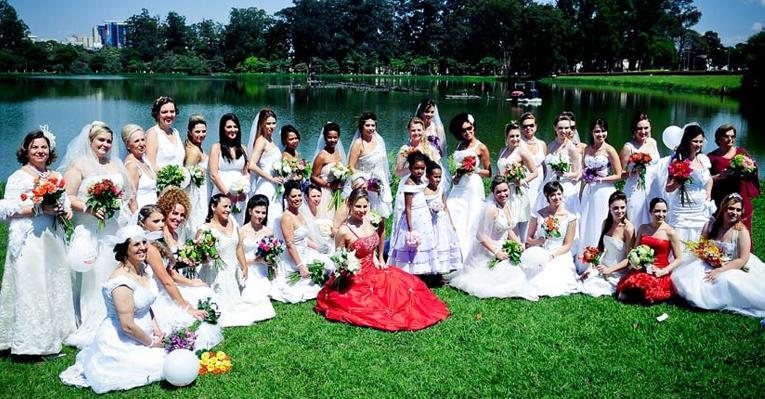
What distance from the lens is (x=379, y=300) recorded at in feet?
26.9

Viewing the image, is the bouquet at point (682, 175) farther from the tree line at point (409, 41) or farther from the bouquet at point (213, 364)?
the tree line at point (409, 41)

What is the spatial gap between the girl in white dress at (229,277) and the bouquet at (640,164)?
6291mm

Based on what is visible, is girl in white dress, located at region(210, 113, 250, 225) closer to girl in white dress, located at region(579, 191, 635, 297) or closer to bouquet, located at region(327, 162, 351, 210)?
bouquet, located at region(327, 162, 351, 210)

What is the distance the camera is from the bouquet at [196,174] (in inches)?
360

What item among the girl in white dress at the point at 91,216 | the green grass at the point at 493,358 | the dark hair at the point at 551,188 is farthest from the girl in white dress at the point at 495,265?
the girl in white dress at the point at 91,216

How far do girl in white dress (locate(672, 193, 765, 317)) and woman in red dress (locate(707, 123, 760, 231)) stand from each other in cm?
141

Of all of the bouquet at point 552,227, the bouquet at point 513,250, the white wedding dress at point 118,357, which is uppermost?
the bouquet at point 552,227

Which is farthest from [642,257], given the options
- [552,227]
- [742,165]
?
[742,165]

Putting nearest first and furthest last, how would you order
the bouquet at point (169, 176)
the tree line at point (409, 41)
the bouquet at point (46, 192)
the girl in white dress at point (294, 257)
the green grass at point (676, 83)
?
1. the bouquet at point (46, 192)
2. the bouquet at point (169, 176)
3. the girl in white dress at point (294, 257)
4. the green grass at point (676, 83)
5. the tree line at point (409, 41)

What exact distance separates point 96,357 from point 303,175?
4.56 m

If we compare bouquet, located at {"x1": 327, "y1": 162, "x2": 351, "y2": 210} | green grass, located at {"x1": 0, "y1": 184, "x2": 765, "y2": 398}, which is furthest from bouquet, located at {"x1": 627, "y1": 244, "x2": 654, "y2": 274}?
bouquet, located at {"x1": 327, "y1": 162, "x2": 351, "y2": 210}

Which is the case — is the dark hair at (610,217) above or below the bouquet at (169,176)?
below

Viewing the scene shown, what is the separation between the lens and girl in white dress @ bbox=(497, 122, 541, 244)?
10008 millimetres

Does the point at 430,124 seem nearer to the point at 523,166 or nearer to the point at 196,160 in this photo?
the point at 523,166
